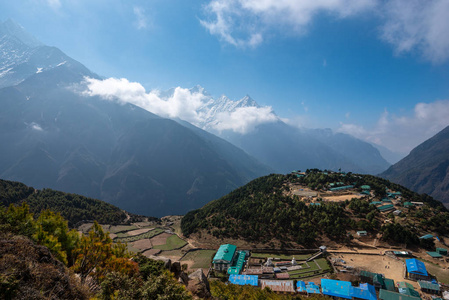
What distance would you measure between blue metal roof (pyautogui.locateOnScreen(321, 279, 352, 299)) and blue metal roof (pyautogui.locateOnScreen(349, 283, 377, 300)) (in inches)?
27.4

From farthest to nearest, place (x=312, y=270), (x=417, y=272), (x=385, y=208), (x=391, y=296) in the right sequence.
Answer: (x=385, y=208)
(x=312, y=270)
(x=417, y=272)
(x=391, y=296)

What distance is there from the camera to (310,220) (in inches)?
2788

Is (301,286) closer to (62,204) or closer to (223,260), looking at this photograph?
(223,260)

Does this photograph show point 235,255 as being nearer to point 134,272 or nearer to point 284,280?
point 284,280

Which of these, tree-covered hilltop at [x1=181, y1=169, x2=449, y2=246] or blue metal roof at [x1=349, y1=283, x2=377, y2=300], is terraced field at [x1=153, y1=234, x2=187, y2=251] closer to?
tree-covered hilltop at [x1=181, y1=169, x2=449, y2=246]

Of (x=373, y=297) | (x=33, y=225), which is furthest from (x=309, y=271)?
(x=33, y=225)

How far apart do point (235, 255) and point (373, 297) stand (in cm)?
3411

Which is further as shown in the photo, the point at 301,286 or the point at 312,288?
the point at 301,286

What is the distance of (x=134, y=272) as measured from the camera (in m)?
19.2

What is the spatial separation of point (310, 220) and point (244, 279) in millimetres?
34052

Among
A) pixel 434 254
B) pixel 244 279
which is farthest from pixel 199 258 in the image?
pixel 434 254

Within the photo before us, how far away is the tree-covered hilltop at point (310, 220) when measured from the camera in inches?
2511

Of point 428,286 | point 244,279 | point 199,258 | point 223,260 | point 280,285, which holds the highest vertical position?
point 428,286

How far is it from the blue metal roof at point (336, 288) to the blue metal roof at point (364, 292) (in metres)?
0.70
